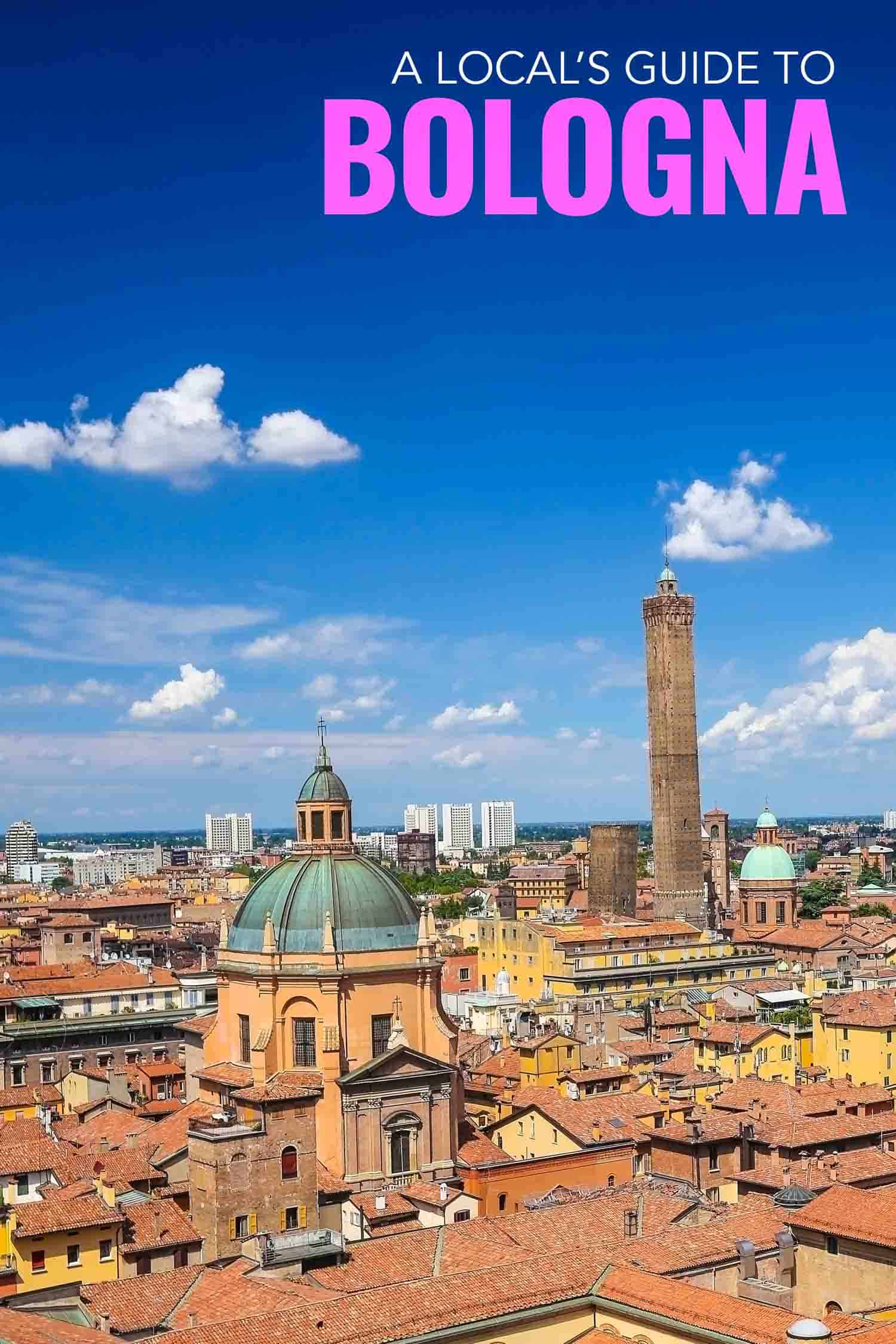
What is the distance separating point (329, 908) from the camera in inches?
1484

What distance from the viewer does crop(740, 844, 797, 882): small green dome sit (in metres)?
101

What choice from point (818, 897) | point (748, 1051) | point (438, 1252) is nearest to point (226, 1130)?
point (438, 1252)

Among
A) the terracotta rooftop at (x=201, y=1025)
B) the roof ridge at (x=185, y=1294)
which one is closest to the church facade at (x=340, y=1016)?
the terracotta rooftop at (x=201, y=1025)

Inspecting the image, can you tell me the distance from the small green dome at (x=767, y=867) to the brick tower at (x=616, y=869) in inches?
312

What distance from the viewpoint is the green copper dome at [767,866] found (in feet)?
330

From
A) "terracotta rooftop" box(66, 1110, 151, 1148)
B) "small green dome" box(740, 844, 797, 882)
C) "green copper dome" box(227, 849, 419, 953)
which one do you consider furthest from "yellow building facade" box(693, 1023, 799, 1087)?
"small green dome" box(740, 844, 797, 882)

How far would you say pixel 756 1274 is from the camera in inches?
953

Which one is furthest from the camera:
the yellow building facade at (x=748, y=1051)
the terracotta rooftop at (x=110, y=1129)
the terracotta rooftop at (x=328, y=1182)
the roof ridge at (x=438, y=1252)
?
the yellow building facade at (x=748, y=1051)

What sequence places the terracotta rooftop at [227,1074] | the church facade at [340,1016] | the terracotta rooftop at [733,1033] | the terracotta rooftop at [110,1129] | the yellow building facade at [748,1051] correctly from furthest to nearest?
the terracotta rooftop at [733,1033] → the yellow building facade at [748,1051] → the terracotta rooftop at [110,1129] → the terracotta rooftop at [227,1074] → the church facade at [340,1016]

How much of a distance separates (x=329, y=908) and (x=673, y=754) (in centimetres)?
7054

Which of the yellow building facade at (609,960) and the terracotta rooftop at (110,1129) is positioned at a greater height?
the yellow building facade at (609,960)

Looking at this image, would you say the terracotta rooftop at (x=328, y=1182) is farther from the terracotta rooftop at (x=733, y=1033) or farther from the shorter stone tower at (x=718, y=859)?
the shorter stone tower at (x=718, y=859)

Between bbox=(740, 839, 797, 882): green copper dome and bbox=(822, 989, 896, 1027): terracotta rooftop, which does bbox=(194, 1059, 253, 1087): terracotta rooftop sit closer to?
bbox=(822, 989, 896, 1027): terracotta rooftop

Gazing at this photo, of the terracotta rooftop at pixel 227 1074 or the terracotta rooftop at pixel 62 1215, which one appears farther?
the terracotta rooftop at pixel 227 1074
